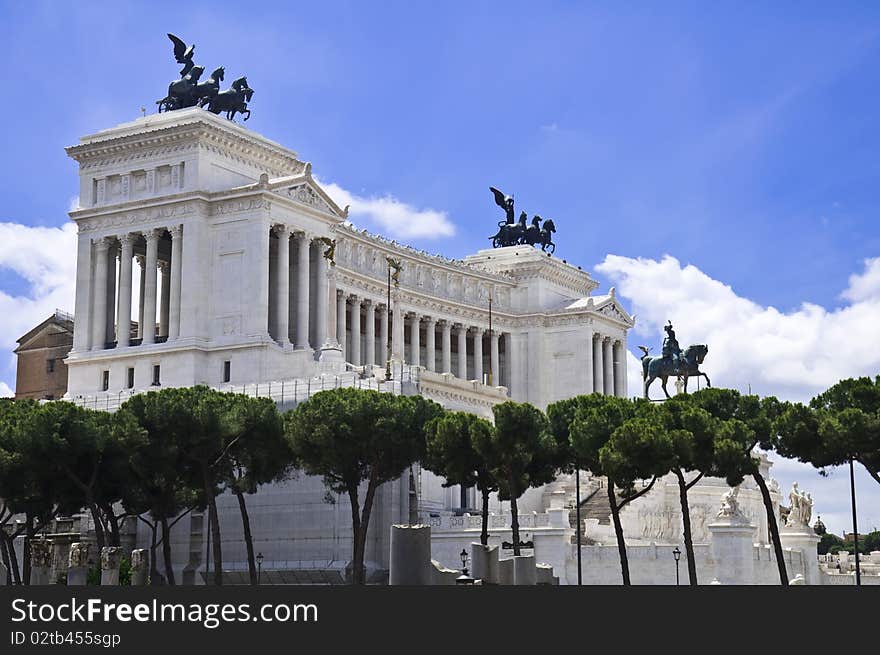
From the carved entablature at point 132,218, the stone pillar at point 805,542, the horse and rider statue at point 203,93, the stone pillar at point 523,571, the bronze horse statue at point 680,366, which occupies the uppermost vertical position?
the horse and rider statue at point 203,93

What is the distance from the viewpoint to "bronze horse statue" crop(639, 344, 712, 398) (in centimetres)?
12638

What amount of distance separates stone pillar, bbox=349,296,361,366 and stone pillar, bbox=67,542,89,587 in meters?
58.7

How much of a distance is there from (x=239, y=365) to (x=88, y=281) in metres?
16.3

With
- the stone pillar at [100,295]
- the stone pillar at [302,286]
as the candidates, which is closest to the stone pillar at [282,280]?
the stone pillar at [302,286]

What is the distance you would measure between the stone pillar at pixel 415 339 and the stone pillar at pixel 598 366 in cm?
1850

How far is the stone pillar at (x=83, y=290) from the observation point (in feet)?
370

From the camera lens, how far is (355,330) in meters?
128

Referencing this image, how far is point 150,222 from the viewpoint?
111375 mm

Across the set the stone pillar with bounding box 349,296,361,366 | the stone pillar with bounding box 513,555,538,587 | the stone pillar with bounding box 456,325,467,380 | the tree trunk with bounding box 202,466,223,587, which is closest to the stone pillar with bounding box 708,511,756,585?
the tree trunk with bounding box 202,466,223,587

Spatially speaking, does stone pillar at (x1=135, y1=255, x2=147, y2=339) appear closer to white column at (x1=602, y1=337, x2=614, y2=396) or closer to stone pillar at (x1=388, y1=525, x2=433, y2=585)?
white column at (x1=602, y1=337, x2=614, y2=396)

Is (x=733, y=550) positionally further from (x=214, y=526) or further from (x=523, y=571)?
(x=523, y=571)

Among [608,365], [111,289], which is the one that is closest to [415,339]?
[608,365]

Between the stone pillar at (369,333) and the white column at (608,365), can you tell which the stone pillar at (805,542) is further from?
the white column at (608,365)

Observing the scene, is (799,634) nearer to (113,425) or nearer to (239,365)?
(113,425)
